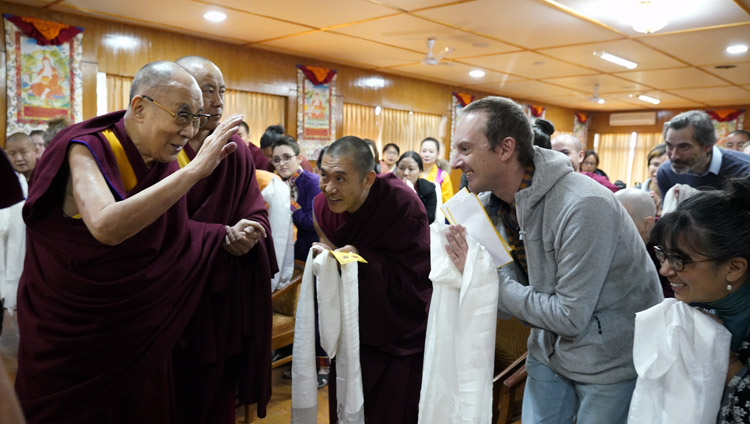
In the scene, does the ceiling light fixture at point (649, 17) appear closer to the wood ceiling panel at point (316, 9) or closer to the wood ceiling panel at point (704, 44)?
the wood ceiling panel at point (704, 44)

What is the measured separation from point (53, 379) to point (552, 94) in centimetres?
990

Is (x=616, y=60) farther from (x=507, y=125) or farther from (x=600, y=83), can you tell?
(x=507, y=125)

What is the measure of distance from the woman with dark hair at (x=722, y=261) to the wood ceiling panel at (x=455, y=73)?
6367 mm

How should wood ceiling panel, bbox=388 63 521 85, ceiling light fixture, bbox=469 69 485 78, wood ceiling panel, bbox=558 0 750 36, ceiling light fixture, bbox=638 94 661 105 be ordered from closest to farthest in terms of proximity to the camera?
wood ceiling panel, bbox=558 0 750 36 < wood ceiling panel, bbox=388 63 521 85 < ceiling light fixture, bbox=469 69 485 78 < ceiling light fixture, bbox=638 94 661 105

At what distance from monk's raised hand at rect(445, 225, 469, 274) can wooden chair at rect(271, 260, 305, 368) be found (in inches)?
59.9


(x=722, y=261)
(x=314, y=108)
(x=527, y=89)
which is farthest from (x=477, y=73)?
(x=722, y=261)

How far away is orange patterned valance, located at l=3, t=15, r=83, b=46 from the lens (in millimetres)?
4629

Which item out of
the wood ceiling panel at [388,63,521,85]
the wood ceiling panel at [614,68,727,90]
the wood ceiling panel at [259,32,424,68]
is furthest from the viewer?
the wood ceiling panel at [388,63,521,85]

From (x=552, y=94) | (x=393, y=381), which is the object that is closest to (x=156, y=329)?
(x=393, y=381)

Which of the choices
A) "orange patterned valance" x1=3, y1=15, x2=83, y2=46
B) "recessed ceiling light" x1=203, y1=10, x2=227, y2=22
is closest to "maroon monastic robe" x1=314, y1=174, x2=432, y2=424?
"recessed ceiling light" x1=203, y1=10, x2=227, y2=22

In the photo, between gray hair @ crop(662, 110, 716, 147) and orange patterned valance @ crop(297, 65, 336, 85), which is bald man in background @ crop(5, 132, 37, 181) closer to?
orange patterned valance @ crop(297, 65, 336, 85)

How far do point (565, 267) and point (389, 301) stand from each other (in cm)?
103

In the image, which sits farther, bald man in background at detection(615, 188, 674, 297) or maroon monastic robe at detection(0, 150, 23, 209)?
bald man in background at detection(615, 188, 674, 297)

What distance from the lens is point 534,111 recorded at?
11.1m
